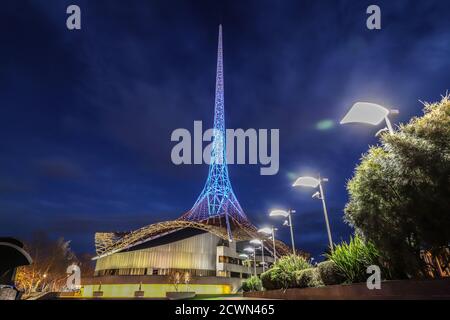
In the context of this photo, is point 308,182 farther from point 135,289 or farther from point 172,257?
point 172,257

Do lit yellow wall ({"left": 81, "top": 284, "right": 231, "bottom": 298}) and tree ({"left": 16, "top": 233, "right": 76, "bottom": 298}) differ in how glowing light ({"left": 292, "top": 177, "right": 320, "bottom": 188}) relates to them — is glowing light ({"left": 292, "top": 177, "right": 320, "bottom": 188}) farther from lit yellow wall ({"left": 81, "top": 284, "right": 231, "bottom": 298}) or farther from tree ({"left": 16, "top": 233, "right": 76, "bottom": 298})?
tree ({"left": 16, "top": 233, "right": 76, "bottom": 298})

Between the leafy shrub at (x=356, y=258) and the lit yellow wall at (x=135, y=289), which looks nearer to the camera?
the leafy shrub at (x=356, y=258)

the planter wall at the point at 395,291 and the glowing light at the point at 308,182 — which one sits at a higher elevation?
the glowing light at the point at 308,182

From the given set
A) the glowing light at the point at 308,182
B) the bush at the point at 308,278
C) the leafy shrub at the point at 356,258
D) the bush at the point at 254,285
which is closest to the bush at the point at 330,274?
the leafy shrub at the point at 356,258

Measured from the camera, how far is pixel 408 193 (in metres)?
6.37

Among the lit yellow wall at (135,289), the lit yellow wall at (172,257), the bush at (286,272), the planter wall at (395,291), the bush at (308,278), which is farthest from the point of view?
the lit yellow wall at (172,257)

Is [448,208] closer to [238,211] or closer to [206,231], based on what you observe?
[206,231]

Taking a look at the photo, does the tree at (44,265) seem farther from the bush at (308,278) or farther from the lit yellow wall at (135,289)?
the bush at (308,278)

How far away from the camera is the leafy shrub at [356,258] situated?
797 cm

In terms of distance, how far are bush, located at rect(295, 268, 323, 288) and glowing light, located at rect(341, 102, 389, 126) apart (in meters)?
6.17

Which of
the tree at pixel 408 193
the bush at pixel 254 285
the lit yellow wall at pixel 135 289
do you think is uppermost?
the tree at pixel 408 193

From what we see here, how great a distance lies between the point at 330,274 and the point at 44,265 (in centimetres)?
6261

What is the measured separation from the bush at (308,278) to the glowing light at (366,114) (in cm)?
617
